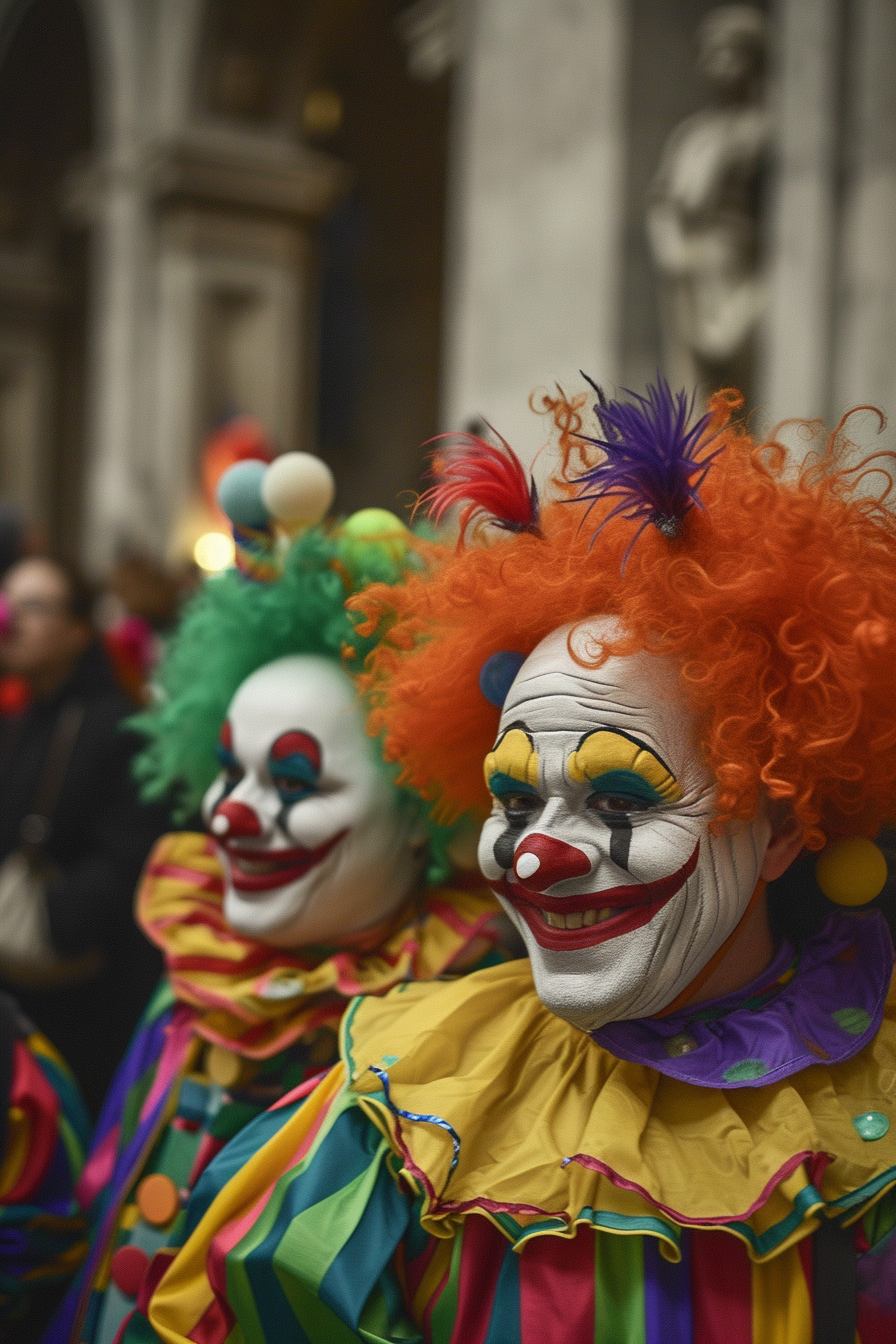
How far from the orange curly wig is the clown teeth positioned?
17 centimetres

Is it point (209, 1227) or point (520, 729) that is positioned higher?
point (520, 729)

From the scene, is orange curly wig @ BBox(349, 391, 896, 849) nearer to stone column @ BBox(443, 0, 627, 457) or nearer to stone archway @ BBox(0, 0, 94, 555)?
stone column @ BBox(443, 0, 627, 457)

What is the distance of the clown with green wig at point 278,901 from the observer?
2.14m

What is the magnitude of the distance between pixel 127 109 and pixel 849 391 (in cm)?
576

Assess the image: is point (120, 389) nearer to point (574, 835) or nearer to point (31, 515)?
point (31, 515)

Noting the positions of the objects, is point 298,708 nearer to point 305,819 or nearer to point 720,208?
point 305,819

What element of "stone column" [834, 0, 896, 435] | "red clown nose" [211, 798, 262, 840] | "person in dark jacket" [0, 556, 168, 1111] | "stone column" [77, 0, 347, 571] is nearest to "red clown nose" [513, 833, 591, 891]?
"red clown nose" [211, 798, 262, 840]

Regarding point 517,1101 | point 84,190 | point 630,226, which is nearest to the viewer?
A: point 517,1101

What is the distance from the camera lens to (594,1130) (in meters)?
1.54

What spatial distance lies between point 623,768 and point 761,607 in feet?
0.81


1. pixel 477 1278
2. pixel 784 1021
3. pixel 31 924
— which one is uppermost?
pixel 784 1021

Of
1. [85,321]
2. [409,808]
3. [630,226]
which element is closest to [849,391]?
[630,226]

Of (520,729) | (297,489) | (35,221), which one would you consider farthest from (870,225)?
(35,221)

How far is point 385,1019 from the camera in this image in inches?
70.4
